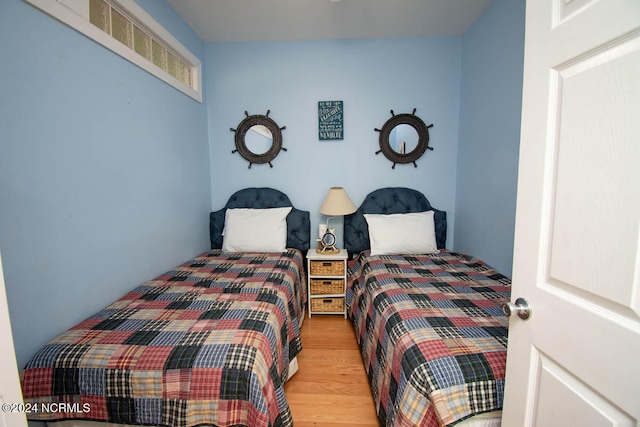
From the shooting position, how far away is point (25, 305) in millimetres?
1086

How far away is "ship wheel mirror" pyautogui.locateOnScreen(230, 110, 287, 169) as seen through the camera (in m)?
2.72

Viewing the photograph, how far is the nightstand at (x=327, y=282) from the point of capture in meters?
2.42

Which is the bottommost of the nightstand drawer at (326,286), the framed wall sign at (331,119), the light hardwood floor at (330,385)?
the light hardwood floor at (330,385)

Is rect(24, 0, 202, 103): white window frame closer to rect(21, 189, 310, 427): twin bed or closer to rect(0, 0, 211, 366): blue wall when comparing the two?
rect(0, 0, 211, 366): blue wall

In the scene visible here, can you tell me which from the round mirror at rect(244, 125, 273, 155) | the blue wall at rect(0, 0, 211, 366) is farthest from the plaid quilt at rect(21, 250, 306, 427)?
the round mirror at rect(244, 125, 273, 155)

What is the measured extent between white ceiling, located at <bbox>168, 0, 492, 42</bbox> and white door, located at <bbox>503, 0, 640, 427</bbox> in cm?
180

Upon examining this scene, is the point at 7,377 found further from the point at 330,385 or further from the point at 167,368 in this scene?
the point at 330,385

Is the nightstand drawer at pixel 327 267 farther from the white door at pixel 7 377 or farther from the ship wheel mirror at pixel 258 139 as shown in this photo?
the white door at pixel 7 377

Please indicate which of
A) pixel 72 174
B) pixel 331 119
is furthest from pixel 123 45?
pixel 331 119

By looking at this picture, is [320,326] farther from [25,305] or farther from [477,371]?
[25,305]

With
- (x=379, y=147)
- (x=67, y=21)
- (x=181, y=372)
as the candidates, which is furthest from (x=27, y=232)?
(x=379, y=147)

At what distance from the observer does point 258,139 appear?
2.75 m

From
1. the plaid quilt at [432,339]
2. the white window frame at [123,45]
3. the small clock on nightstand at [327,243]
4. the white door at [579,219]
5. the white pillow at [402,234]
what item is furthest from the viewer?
the small clock on nightstand at [327,243]

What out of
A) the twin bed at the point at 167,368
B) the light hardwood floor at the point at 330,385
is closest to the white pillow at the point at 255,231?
the light hardwood floor at the point at 330,385
